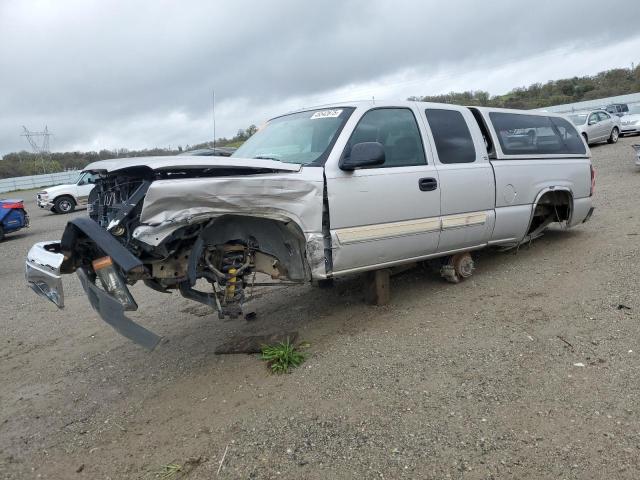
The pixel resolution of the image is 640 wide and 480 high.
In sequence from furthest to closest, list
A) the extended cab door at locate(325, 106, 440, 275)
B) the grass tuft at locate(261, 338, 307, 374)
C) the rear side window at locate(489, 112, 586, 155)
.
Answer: the rear side window at locate(489, 112, 586, 155) → the extended cab door at locate(325, 106, 440, 275) → the grass tuft at locate(261, 338, 307, 374)

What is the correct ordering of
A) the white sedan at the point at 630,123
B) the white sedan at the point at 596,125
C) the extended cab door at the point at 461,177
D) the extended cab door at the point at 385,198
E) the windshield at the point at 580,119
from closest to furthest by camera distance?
1. the extended cab door at the point at 385,198
2. the extended cab door at the point at 461,177
3. the white sedan at the point at 596,125
4. the windshield at the point at 580,119
5. the white sedan at the point at 630,123

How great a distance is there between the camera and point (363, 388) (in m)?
3.38

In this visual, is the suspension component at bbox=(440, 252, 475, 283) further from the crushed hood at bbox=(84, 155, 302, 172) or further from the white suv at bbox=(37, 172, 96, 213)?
the white suv at bbox=(37, 172, 96, 213)

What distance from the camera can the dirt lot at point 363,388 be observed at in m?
2.70

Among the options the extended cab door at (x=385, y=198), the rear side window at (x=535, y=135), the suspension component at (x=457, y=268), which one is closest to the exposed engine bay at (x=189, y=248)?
the extended cab door at (x=385, y=198)

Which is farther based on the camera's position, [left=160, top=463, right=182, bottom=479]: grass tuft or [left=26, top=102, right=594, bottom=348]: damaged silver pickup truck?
[left=26, top=102, right=594, bottom=348]: damaged silver pickup truck

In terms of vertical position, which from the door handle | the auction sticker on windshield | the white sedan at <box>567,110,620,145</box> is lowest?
the door handle

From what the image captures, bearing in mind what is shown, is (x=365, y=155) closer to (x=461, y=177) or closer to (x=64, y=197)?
(x=461, y=177)

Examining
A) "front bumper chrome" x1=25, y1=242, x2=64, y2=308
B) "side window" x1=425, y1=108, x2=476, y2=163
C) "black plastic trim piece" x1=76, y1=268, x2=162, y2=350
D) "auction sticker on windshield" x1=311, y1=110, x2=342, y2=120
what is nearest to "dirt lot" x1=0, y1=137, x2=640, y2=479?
"black plastic trim piece" x1=76, y1=268, x2=162, y2=350

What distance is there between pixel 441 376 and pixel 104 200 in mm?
2753

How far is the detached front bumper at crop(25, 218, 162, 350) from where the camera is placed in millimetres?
2980

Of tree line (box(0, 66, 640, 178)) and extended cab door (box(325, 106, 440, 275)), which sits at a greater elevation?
tree line (box(0, 66, 640, 178))

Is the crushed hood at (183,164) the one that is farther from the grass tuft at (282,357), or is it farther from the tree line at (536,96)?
the tree line at (536,96)

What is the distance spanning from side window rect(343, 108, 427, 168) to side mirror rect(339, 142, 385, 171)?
0.89ft
